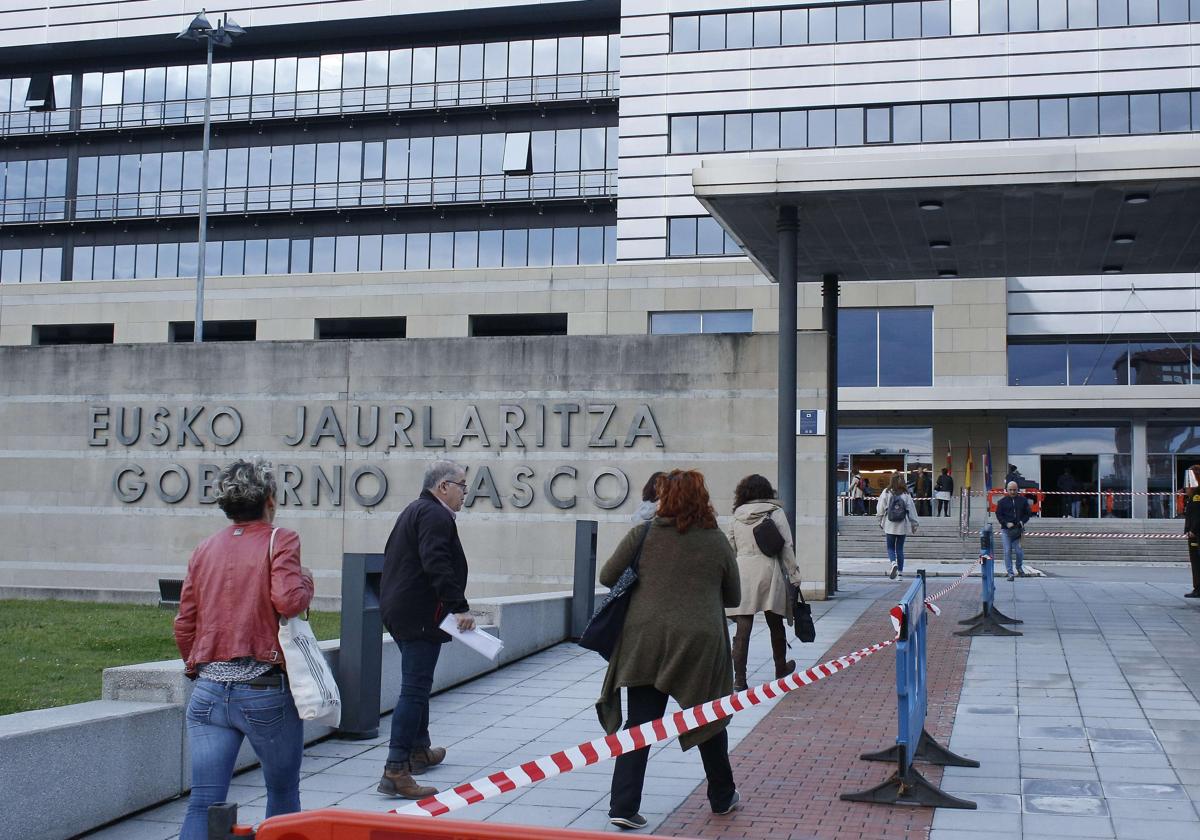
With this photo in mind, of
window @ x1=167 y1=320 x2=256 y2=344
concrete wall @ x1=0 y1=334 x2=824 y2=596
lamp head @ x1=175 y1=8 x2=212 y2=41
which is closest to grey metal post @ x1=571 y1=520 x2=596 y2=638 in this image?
concrete wall @ x1=0 y1=334 x2=824 y2=596

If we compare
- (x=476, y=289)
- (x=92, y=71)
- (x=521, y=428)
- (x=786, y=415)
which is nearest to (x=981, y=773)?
(x=786, y=415)

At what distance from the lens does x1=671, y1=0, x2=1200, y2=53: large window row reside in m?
39.0

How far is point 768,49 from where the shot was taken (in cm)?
4088

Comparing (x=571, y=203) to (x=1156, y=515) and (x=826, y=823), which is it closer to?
(x=1156, y=515)

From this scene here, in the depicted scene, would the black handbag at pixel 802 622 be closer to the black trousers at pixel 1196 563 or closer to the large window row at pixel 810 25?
the black trousers at pixel 1196 563

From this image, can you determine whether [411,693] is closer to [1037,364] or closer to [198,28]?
[198,28]

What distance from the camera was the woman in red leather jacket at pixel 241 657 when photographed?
477 cm

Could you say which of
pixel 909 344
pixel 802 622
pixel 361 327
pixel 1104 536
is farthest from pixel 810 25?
pixel 802 622

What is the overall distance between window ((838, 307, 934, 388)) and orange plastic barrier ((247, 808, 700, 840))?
3824 centimetres

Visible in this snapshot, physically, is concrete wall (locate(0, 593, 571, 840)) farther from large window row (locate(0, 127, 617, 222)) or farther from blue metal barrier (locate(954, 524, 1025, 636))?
large window row (locate(0, 127, 617, 222))

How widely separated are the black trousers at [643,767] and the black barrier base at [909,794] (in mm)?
786

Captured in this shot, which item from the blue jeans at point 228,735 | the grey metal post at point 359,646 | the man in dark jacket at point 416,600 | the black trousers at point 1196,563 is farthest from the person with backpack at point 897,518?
the blue jeans at point 228,735

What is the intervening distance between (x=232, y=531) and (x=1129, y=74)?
39.4m

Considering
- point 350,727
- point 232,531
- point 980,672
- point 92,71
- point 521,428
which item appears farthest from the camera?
point 92,71
